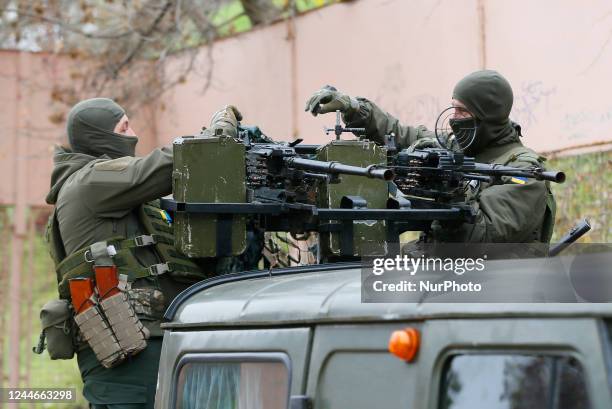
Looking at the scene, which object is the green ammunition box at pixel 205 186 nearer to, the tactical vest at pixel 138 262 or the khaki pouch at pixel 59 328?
the tactical vest at pixel 138 262

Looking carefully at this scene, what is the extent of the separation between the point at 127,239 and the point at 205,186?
2.51 ft

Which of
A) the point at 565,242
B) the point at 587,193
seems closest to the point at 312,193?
the point at 565,242

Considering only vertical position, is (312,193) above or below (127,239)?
above

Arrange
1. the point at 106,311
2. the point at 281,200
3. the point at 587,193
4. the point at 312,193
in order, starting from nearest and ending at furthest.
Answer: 1. the point at 281,200
2. the point at 312,193
3. the point at 106,311
4. the point at 587,193

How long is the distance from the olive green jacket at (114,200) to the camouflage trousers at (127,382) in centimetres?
13

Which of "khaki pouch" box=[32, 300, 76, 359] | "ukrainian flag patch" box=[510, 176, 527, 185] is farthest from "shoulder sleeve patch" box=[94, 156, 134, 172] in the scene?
"ukrainian flag patch" box=[510, 176, 527, 185]

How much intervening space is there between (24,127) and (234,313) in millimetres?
10243

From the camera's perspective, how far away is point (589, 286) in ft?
9.06

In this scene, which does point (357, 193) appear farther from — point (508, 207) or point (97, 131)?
point (97, 131)

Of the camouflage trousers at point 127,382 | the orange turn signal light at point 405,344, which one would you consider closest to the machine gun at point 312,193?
the camouflage trousers at point 127,382

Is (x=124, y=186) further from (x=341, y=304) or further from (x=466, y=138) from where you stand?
(x=341, y=304)

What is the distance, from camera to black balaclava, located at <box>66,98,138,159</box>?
512cm

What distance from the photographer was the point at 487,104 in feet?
15.9

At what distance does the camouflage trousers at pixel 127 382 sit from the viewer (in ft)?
14.8
